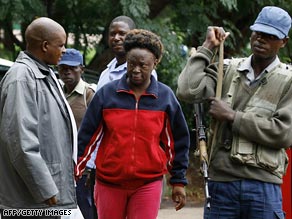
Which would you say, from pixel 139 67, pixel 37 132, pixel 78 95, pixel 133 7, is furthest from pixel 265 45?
pixel 133 7

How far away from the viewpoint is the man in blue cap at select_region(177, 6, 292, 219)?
486 cm

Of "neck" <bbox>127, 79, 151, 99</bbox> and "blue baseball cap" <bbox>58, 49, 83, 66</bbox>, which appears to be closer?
"neck" <bbox>127, 79, 151, 99</bbox>

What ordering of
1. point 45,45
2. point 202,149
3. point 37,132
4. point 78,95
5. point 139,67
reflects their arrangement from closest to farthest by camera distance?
point 37,132, point 45,45, point 202,149, point 139,67, point 78,95

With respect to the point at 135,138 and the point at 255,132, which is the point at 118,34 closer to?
the point at 135,138

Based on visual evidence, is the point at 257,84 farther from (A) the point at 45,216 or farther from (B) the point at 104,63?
(B) the point at 104,63

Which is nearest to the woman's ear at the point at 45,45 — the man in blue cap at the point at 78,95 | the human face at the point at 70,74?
the man in blue cap at the point at 78,95

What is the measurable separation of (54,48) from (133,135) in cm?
86

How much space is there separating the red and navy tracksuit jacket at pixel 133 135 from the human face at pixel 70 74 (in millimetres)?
1571

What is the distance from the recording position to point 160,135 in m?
5.56

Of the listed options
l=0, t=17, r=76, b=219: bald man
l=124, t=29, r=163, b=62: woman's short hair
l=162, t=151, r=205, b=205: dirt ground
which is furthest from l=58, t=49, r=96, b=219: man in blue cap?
l=162, t=151, r=205, b=205: dirt ground

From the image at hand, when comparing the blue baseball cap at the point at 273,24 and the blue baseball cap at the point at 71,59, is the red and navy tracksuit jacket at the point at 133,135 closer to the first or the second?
the blue baseball cap at the point at 273,24

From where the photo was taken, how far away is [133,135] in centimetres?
533

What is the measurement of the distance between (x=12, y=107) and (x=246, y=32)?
790 centimetres

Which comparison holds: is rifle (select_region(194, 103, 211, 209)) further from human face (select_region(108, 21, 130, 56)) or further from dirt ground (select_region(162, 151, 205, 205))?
dirt ground (select_region(162, 151, 205, 205))
